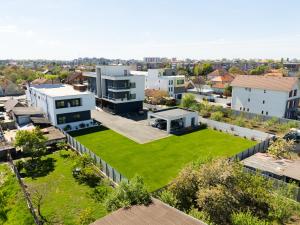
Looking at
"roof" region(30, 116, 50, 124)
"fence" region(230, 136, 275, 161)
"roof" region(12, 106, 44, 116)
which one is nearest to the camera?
"fence" region(230, 136, 275, 161)

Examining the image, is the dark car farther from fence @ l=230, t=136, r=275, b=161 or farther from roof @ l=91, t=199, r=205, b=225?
roof @ l=91, t=199, r=205, b=225

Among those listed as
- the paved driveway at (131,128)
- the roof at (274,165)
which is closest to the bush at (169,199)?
the roof at (274,165)

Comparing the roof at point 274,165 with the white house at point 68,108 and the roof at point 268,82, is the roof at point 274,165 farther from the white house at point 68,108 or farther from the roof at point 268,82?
the white house at point 68,108

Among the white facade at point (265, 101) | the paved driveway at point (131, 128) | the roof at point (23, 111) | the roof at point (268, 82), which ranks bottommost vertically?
the paved driveway at point (131, 128)

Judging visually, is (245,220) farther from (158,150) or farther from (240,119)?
(240,119)

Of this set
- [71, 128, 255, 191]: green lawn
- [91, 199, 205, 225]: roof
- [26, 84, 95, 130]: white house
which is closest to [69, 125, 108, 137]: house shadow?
[71, 128, 255, 191]: green lawn

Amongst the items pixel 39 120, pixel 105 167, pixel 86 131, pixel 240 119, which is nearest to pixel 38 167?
pixel 105 167
